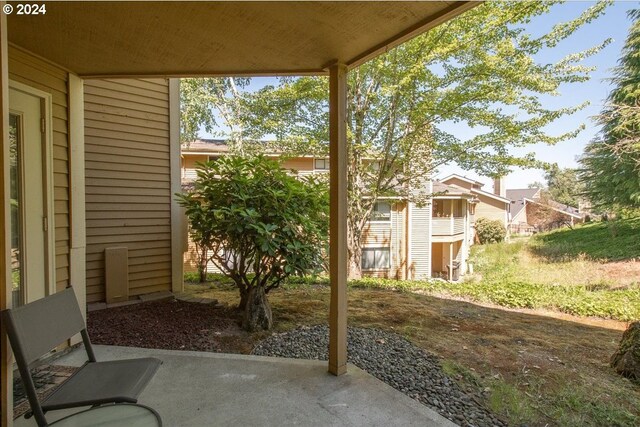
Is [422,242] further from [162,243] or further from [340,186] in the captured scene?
[340,186]

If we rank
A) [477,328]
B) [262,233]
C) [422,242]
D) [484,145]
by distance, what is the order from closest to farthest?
[262,233], [477,328], [484,145], [422,242]

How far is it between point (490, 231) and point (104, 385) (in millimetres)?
19877

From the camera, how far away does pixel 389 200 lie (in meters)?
9.38

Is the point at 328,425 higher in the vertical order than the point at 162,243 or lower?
lower

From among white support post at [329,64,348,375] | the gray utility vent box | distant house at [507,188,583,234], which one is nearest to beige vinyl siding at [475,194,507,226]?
distant house at [507,188,583,234]

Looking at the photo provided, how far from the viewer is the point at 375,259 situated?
1250 centimetres

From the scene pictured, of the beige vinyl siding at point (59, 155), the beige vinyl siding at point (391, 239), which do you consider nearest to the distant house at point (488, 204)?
the beige vinyl siding at point (391, 239)

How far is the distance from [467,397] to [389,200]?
7302mm

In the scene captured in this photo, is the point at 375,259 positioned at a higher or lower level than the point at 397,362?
lower

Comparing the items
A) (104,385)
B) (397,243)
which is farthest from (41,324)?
(397,243)

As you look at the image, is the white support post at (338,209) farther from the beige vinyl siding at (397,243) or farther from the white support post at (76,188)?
the beige vinyl siding at (397,243)

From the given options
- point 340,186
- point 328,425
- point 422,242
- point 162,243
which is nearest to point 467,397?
point 328,425

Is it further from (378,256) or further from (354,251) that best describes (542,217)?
(354,251)

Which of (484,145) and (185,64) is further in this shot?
(484,145)
